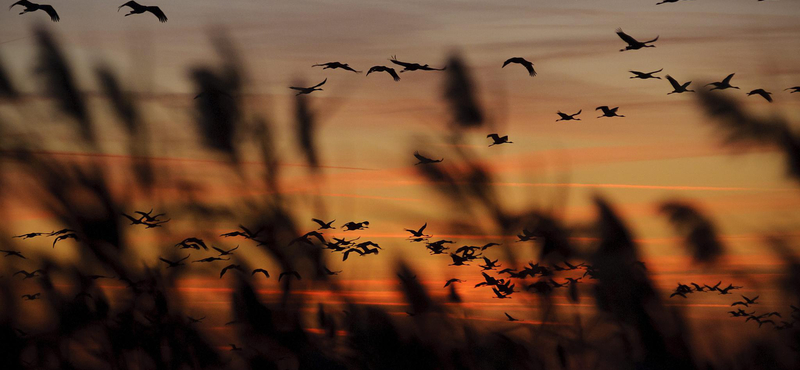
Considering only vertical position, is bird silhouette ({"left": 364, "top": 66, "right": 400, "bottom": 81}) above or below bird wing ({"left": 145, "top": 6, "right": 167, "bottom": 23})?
below

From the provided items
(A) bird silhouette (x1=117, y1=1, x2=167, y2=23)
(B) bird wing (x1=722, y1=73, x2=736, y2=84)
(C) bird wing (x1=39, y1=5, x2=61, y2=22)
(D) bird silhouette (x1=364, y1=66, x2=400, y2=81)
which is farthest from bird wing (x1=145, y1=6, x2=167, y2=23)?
(B) bird wing (x1=722, y1=73, x2=736, y2=84)

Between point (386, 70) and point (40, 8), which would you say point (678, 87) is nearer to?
point (386, 70)

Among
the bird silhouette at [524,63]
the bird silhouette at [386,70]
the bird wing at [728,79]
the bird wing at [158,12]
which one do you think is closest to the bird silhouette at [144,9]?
the bird wing at [158,12]

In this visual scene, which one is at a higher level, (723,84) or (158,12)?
(158,12)

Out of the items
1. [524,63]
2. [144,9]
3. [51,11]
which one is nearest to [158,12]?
[144,9]

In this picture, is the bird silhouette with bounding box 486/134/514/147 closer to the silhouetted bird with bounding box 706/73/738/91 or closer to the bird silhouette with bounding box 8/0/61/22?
the silhouetted bird with bounding box 706/73/738/91

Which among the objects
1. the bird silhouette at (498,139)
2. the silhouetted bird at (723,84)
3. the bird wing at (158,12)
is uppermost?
the bird wing at (158,12)

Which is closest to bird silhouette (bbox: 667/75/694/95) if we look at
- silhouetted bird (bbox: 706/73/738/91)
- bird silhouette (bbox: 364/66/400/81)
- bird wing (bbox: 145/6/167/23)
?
silhouetted bird (bbox: 706/73/738/91)

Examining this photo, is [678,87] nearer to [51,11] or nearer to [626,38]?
[626,38]

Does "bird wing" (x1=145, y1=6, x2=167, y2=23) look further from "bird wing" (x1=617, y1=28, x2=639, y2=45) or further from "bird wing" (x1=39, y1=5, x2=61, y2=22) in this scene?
"bird wing" (x1=617, y1=28, x2=639, y2=45)

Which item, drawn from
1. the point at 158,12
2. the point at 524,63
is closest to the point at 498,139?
the point at 524,63

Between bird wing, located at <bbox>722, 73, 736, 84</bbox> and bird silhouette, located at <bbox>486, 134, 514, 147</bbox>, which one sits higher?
bird wing, located at <bbox>722, 73, 736, 84</bbox>

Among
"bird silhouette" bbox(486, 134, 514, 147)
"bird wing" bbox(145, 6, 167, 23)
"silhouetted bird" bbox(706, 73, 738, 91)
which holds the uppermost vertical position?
"bird wing" bbox(145, 6, 167, 23)

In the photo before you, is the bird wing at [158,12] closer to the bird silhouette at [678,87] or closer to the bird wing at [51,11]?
the bird wing at [51,11]
